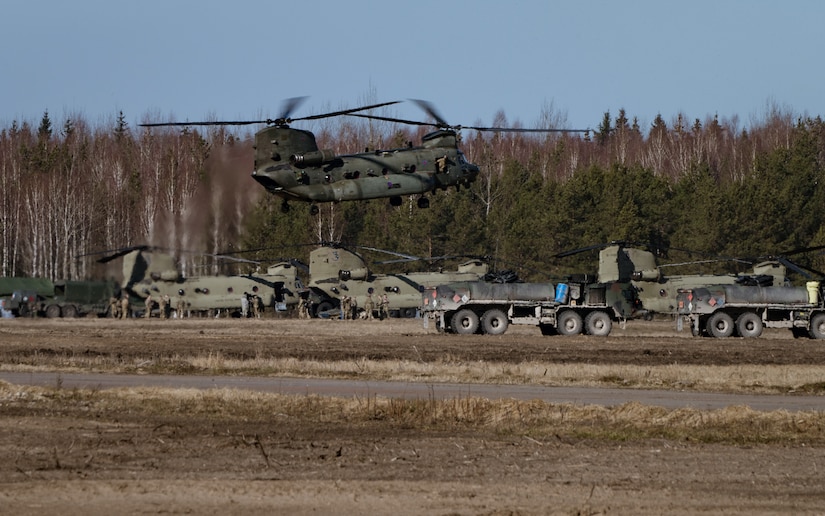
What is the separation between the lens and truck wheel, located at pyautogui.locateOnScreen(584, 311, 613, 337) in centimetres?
4512

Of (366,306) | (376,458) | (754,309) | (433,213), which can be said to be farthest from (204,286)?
(376,458)

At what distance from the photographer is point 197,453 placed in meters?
15.1

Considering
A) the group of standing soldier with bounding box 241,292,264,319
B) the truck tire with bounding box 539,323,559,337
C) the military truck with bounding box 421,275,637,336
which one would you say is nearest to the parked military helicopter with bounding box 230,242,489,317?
the group of standing soldier with bounding box 241,292,264,319

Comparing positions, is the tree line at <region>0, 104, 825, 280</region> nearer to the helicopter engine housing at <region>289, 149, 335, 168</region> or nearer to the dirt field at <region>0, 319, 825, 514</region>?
the helicopter engine housing at <region>289, 149, 335, 168</region>

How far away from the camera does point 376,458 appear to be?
588 inches

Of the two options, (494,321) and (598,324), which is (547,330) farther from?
(494,321)

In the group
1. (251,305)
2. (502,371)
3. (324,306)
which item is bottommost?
(502,371)

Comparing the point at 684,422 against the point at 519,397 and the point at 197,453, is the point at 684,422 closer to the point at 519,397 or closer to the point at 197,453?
the point at 519,397

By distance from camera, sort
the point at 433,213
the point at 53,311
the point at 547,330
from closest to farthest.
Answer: the point at 547,330 → the point at 53,311 → the point at 433,213

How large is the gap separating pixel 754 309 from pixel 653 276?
A: 6.22 meters

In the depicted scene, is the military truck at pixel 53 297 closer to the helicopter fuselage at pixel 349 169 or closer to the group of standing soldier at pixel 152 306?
the group of standing soldier at pixel 152 306

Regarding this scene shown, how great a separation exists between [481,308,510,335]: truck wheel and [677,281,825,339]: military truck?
671cm

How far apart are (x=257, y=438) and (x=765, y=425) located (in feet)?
25.2

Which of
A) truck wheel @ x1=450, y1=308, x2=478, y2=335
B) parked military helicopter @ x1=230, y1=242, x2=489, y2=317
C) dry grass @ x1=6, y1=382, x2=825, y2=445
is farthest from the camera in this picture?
parked military helicopter @ x1=230, y1=242, x2=489, y2=317
